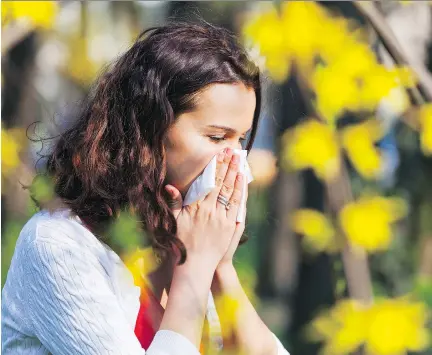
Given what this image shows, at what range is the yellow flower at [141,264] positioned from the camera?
1468 mm

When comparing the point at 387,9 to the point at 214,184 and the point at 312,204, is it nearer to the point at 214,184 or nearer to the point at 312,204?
the point at 312,204

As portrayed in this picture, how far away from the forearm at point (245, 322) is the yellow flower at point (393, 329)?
2.45 feet

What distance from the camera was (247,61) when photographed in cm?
148

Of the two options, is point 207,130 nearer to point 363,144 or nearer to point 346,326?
point 363,144

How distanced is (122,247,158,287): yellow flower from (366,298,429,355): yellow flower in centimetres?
86

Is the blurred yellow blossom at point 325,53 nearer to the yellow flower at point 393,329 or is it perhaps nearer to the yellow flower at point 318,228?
the yellow flower at point 318,228

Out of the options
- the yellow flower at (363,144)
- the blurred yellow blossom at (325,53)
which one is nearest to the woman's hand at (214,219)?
the blurred yellow blossom at (325,53)

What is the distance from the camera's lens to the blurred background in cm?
209

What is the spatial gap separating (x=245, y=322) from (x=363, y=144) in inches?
36.8

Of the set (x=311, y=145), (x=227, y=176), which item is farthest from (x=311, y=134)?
(x=227, y=176)

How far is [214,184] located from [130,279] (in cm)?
24

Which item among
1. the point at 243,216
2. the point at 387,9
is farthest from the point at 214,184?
the point at 387,9

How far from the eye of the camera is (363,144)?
226 cm

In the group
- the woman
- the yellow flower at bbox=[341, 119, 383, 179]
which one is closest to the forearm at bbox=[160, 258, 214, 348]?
the woman
